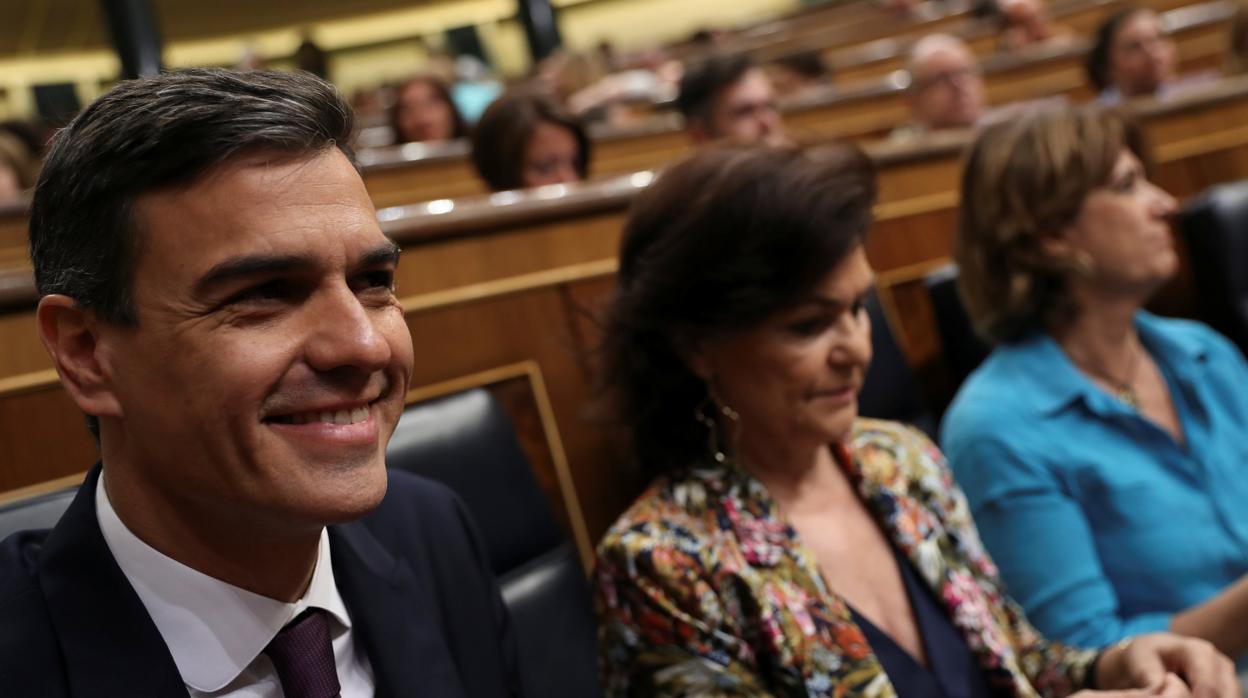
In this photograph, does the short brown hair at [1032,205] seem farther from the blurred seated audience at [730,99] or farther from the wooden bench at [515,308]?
the blurred seated audience at [730,99]

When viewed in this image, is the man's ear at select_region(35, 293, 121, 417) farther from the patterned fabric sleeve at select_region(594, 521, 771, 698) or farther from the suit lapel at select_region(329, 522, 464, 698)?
the patterned fabric sleeve at select_region(594, 521, 771, 698)

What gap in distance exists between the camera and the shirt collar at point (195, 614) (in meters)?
0.38

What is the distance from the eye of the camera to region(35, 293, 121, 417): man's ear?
1.19ft

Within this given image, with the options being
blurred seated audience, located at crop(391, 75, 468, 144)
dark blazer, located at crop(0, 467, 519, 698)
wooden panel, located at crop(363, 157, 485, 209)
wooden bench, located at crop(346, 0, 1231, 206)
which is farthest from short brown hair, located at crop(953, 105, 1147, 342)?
blurred seated audience, located at crop(391, 75, 468, 144)

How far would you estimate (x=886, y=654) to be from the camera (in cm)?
59

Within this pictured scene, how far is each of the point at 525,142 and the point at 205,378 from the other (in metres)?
0.96

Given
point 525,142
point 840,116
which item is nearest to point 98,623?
point 525,142

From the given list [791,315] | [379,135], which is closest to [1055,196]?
[791,315]

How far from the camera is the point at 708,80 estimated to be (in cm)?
146

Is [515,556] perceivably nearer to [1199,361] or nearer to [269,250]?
[269,250]

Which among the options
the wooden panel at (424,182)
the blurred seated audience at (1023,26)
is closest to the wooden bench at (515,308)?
the wooden panel at (424,182)

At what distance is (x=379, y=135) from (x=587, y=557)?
1.92 m

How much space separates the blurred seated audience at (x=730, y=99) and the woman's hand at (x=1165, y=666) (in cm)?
96

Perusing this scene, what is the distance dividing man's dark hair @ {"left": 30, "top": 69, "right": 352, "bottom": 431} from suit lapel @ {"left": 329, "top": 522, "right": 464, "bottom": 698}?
0.45ft
